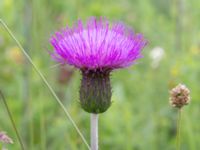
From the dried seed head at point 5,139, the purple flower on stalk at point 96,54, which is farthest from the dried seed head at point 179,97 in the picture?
the dried seed head at point 5,139

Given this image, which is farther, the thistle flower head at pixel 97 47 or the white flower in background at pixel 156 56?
the white flower in background at pixel 156 56

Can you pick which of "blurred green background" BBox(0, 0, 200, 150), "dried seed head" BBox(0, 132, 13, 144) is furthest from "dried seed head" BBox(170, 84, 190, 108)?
"blurred green background" BBox(0, 0, 200, 150)

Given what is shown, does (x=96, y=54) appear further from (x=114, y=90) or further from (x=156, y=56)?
(x=156, y=56)

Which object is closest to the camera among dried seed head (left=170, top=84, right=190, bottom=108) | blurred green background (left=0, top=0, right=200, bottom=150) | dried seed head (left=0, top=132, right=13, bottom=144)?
dried seed head (left=0, top=132, right=13, bottom=144)

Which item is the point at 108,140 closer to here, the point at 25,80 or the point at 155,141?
the point at 155,141

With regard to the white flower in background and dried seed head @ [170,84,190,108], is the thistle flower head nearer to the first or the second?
dried seed head @ [170,84,190,108]

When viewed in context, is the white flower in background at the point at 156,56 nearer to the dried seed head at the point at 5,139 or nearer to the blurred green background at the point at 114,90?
the blurred green background at the point at 114,90

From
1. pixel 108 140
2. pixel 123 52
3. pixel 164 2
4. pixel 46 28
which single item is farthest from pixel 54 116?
pixel 164 2
